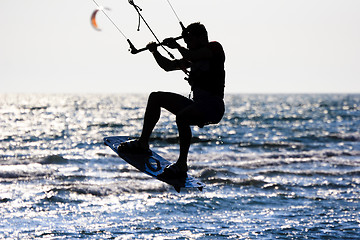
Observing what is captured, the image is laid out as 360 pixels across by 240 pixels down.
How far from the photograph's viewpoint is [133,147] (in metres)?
8.73

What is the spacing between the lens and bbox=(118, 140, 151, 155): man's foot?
28.6 ft

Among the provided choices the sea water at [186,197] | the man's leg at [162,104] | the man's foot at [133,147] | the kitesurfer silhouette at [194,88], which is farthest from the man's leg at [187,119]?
the sea water at [186,197]

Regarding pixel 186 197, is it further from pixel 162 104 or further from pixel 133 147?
pixel 162 104

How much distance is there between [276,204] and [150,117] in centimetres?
763

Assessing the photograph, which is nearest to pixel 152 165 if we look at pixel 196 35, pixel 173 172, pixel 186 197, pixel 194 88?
pixel 173 172

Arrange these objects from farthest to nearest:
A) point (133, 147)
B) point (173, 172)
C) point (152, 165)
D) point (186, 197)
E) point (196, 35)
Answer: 1. point (186, 197)
2. point (152, 165)
3. point (133, 147)
4. point (173, 172)
5. point (196, 35)

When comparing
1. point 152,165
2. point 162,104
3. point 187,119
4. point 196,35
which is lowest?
point 152,165

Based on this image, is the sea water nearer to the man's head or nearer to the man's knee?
the man's knee

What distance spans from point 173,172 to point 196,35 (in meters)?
2.13

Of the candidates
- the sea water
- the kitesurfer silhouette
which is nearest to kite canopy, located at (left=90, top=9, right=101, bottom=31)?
the kitesurfer silhouette

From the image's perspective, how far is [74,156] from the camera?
26.4 meters

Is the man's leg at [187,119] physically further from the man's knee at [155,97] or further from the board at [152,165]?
the board at [152,165]

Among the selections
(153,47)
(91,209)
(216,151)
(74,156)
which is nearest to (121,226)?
(91,209)

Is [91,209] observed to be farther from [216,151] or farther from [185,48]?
[216,151]
